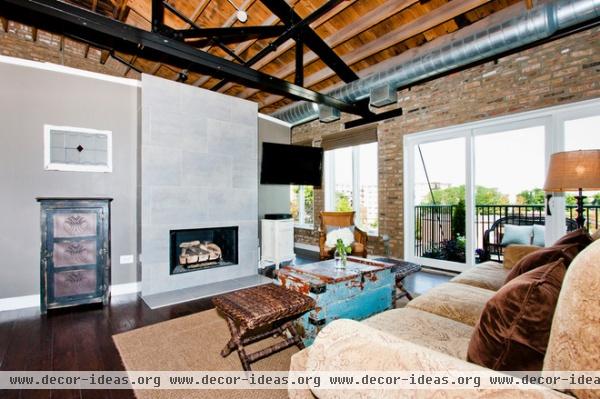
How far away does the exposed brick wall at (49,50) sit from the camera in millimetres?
4989

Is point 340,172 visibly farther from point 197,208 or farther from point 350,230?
point 197,208

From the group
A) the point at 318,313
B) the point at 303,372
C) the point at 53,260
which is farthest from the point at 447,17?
the point at 53,260

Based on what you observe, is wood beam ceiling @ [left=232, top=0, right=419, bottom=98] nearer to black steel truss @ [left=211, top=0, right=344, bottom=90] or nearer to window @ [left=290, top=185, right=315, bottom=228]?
black steel truss @ [left=211, top=0, right=344, bottom=90]

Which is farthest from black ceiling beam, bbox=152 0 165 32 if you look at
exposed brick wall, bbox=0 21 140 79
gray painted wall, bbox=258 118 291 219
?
exposed brick wall, bbox=0 21 140 79

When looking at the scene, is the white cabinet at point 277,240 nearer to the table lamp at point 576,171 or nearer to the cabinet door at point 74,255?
the cabinet door at point 74,255

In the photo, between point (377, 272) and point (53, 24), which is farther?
point (377, 272)

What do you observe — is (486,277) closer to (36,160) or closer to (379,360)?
(379,360)

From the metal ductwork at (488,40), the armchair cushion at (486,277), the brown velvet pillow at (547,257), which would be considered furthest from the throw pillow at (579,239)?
the metal ductwork at (488,40)

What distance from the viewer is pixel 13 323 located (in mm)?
2686

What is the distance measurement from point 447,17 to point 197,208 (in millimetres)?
3671

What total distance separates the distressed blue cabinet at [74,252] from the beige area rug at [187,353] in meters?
0.97

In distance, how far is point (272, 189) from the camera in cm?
568

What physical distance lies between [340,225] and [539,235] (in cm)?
263

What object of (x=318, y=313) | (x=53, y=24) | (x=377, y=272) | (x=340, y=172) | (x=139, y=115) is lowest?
(x=318, y=313)
